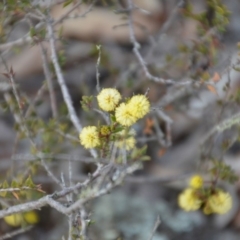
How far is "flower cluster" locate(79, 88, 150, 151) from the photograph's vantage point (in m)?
1.09

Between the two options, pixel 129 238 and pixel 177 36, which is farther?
pixel 177 36

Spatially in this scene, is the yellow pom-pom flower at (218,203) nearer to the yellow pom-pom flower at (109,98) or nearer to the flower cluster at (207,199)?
the flower cluster at (207,199)

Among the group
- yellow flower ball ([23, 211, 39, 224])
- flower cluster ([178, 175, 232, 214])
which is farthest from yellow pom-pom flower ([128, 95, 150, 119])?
yellow flower ball ([23, 211, 39, 224])

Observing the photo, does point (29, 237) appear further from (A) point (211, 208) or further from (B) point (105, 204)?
(A) point (211, 208)

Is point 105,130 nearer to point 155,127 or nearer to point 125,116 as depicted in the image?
point 125,116

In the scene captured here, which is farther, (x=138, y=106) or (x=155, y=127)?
(x=155, y=127)

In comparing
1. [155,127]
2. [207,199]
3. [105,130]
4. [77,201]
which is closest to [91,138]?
[105,130]

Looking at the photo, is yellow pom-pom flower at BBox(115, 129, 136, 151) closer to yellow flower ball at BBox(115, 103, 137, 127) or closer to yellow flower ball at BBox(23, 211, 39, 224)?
yellow flower ball at BBox(115, 103, 137, 127)

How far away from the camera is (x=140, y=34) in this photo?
254cm

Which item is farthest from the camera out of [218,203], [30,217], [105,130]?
[30,217]

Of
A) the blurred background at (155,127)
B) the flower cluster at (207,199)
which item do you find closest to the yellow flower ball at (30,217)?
the blurred background at (155,127)

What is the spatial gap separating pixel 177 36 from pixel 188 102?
29 cm

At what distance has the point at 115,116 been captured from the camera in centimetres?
111

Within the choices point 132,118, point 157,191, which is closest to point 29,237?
point 157,191
